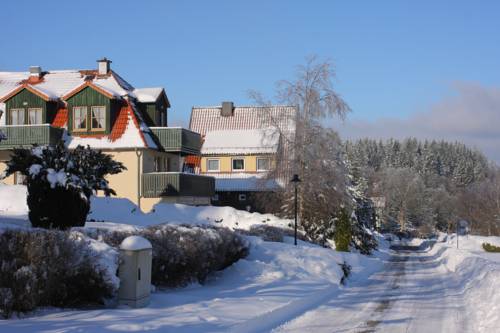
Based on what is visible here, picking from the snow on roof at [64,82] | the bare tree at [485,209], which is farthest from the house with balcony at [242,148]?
the bare tree at [485,209]

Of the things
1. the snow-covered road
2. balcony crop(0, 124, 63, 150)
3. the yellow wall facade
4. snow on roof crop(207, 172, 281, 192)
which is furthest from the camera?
snow on roof crop(207, 172, 281, 192)

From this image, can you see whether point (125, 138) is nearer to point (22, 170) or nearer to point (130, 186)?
point (130, 186)

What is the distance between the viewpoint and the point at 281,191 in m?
36.8

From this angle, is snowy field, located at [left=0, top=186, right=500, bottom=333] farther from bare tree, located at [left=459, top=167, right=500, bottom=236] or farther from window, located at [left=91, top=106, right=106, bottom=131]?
bare tree, located at [left=459, top=167, right=500, bottom=236]

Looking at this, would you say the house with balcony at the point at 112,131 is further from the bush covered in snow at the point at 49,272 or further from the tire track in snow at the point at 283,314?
the bush covered in snow at the point at 49,272

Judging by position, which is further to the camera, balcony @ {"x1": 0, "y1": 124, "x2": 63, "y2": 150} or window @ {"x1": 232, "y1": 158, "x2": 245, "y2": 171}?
window @ {"x1": 232, "y1": 158, "x2": 245, "y2": 171}

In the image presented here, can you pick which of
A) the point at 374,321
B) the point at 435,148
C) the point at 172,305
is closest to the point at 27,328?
the point at 172,305

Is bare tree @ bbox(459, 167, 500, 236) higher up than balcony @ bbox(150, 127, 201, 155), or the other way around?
balcony @ bbox(150, 127, 201, 155)

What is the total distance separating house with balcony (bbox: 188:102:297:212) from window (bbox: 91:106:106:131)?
383 inches

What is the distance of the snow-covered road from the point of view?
36.5 feet

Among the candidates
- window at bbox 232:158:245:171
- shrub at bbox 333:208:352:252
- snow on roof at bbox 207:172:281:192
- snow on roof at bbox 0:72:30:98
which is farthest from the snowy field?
window at bbox 232:158:245:171

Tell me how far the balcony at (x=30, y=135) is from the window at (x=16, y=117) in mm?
2039

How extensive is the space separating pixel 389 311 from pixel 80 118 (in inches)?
949

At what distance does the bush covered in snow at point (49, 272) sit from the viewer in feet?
29.4
